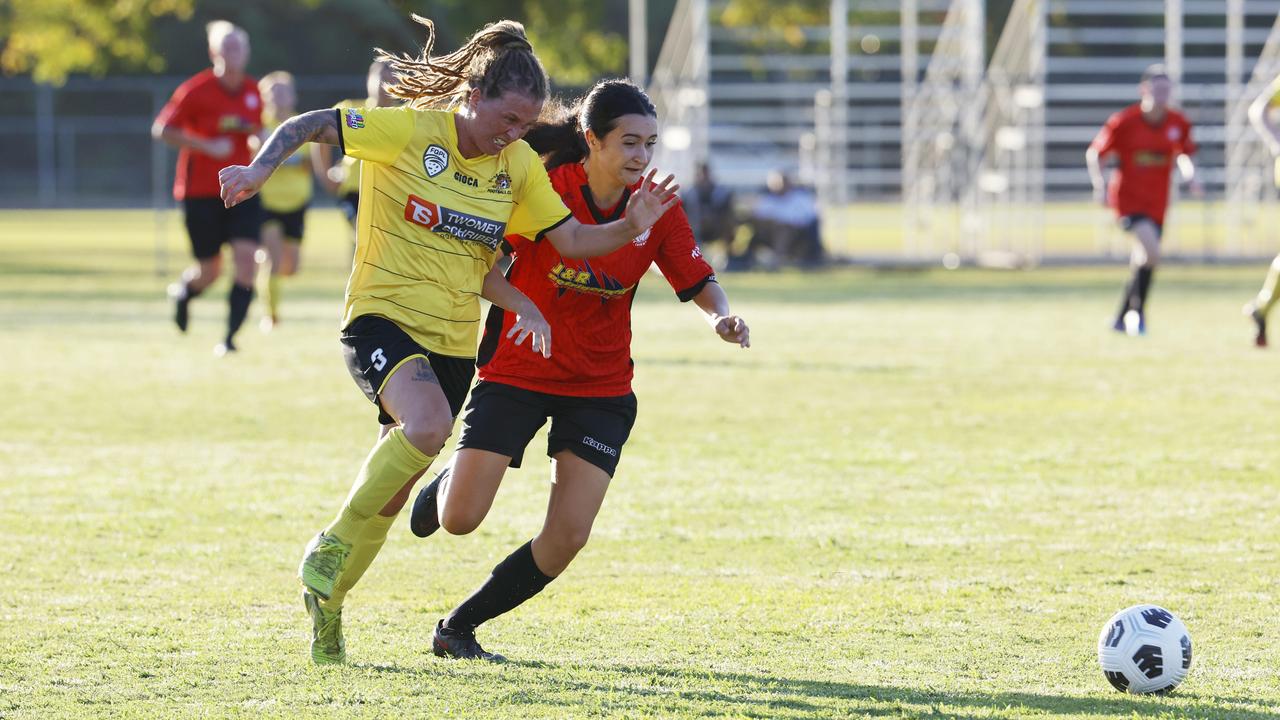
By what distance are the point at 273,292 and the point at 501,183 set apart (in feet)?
36.8

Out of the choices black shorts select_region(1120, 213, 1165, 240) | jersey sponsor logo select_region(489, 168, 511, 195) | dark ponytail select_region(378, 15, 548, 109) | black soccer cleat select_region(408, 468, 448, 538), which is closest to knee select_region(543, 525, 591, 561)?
black soccer cleat select_region(408, 468, 448, 538)

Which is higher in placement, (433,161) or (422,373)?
(433,161)

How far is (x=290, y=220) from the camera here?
1571cm

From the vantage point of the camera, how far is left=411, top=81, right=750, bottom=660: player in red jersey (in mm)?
5180

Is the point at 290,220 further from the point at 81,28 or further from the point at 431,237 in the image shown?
the point at 81,28

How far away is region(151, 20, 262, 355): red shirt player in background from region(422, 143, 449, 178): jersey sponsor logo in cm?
838

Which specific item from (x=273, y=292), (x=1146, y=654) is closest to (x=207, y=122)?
(x=273, y=292)

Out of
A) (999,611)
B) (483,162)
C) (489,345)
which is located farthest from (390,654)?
(999,611)

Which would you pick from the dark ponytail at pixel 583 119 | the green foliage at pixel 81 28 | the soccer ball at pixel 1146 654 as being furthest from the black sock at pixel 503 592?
the green foliage at pixel 81 28

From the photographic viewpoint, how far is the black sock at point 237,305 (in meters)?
13.5

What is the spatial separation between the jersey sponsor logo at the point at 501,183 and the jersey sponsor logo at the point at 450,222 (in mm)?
97

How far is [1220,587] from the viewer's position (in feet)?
19.9

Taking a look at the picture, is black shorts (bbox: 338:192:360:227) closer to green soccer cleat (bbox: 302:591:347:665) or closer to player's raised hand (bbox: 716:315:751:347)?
player's raised hand (bbox: 716:315:751:347)

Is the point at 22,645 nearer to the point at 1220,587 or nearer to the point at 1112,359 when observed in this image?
the point at 1220,587
